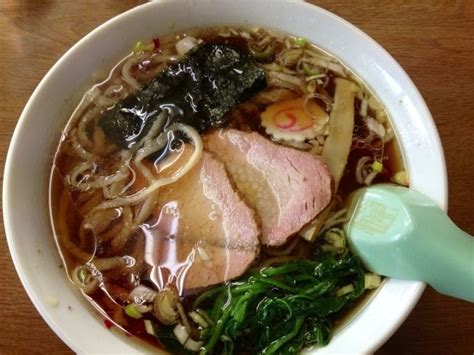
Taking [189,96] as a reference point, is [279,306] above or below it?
below

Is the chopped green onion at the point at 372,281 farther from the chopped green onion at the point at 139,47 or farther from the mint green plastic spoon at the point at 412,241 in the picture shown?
the chopped green onion at the point at 139,47

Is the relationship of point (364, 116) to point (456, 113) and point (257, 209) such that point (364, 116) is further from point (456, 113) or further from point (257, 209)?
point (257, 209)


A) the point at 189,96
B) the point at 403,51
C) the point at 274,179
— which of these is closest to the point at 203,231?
the point at 274,179

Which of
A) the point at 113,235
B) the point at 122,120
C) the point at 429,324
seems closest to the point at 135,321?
the point at 113,235

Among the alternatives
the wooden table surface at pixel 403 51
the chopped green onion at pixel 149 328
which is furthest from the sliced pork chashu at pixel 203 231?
the wooden table surface at pixel 403 51

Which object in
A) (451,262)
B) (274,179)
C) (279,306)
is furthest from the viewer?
(274,179)

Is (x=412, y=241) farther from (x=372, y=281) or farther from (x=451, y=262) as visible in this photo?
(x=372, y=281)

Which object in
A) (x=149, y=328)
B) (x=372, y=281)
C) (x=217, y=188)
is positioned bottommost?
(x=149, y=328)
